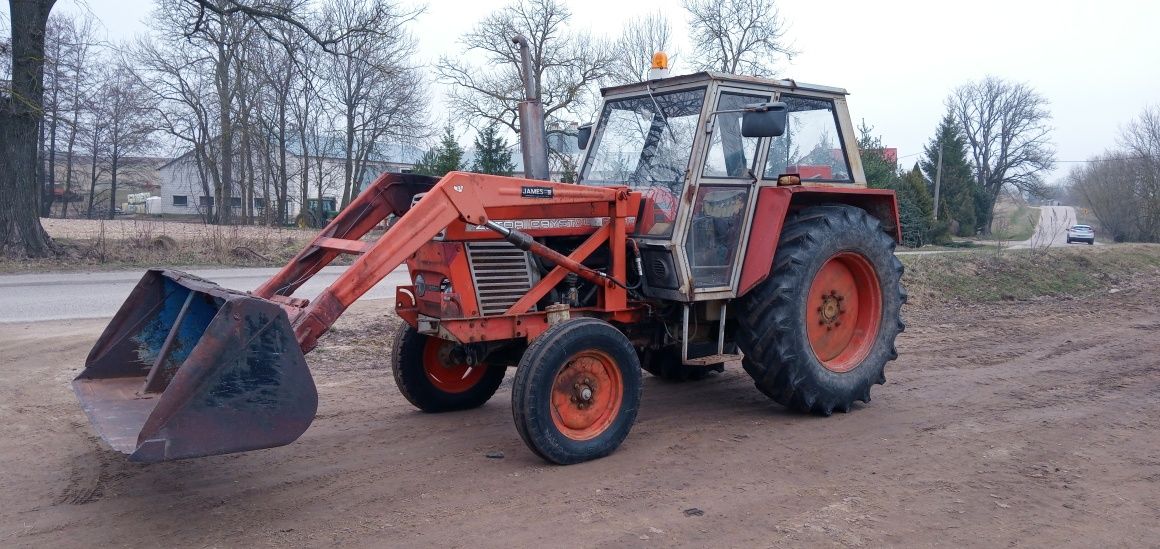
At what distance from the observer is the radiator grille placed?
532cm

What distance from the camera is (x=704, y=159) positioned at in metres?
5.77

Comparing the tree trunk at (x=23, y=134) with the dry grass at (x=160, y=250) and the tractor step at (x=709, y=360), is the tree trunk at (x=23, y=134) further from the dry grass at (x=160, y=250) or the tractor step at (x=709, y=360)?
the tractor step at (x=709, y=360)

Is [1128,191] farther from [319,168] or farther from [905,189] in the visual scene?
[319,168]

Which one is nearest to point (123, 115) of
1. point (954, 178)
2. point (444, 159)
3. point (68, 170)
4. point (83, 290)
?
point (68, 170)

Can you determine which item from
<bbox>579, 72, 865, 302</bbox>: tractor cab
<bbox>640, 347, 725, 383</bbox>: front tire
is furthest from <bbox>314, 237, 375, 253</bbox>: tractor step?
<bbox>640, 347, 725, 383</bbox>: front tire

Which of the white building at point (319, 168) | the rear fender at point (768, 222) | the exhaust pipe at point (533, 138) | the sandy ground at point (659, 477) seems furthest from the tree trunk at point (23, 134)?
the white building at point (319, 168)

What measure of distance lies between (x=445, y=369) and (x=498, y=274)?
1180 mm

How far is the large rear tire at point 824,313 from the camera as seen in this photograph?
5867 millimetres

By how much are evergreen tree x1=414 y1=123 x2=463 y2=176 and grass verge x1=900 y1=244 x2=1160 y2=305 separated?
1566 cm

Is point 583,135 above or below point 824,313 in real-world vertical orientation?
above

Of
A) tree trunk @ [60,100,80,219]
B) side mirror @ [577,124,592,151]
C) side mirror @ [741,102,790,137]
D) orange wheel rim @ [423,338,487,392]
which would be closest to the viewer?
side mirror @ [741,102,790,137]

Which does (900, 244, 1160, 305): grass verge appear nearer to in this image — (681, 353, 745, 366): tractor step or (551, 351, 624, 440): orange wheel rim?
(681, 353, 745, 366): tractor step

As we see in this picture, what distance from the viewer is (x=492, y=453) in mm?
5258

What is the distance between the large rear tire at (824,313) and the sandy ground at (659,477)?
10.5 inches
